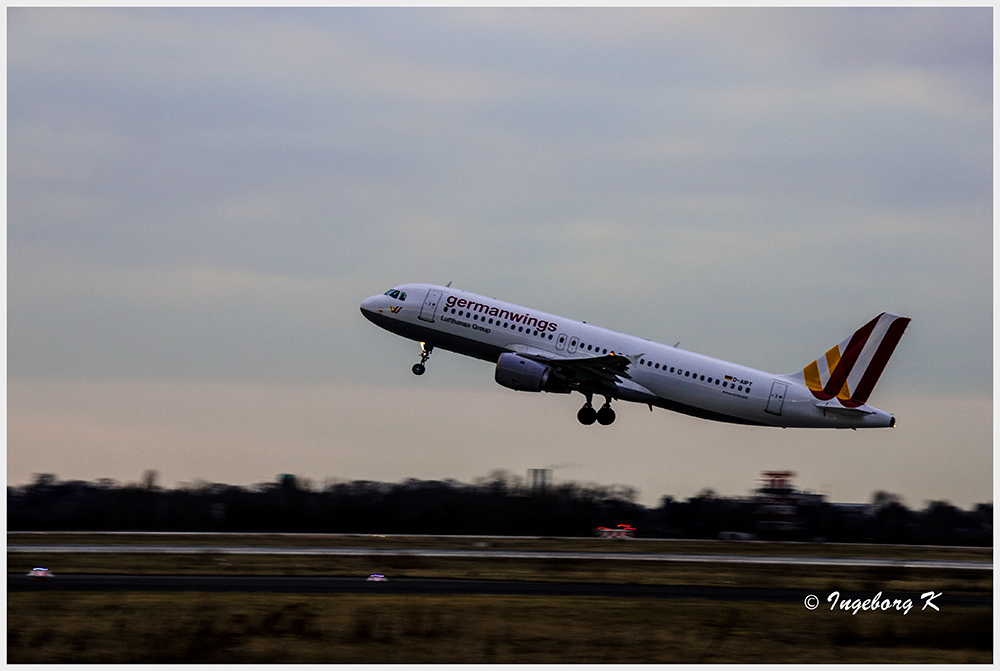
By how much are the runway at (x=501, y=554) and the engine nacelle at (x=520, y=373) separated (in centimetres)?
849

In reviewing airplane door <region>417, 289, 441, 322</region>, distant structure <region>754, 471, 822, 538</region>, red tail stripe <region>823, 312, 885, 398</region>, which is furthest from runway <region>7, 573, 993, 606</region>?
distant structure <region>754, 471, 822, 538</region>

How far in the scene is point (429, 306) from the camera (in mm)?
70625

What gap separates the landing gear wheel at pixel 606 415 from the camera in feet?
240

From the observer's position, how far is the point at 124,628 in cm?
4225

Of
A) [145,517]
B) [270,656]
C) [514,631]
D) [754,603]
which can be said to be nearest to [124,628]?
[270,656]

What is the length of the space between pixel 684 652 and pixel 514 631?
5461mm

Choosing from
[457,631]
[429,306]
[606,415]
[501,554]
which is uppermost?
[429,306]

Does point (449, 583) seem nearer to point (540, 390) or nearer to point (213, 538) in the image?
point (540, 390)

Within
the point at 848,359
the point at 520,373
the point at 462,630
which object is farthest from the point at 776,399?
the point at 462,630

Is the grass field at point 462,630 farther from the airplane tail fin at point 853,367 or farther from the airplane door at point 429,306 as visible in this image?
the airplane door at point 429,306

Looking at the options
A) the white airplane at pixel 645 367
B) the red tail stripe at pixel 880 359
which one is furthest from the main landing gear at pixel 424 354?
the red tail stripe at pixel 880 359

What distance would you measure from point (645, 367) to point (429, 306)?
39.1 ft

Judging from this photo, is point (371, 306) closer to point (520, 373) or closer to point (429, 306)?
point (429, 306)

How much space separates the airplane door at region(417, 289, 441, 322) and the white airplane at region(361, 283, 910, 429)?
0.17 feet
